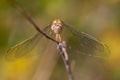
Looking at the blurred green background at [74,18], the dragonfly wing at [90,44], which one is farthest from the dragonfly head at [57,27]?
the blurred green background at [74,18]

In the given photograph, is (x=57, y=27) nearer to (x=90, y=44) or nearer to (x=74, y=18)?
(x=90, y=44)

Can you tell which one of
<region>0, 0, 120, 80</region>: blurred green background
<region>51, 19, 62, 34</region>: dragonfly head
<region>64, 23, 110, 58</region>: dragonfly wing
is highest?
<region>0, 0, 120, 80</region>: blurred green background

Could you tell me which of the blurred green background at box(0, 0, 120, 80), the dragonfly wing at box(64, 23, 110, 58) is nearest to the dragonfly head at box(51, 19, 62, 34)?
the dragonfly wing at box(64, 23, 110, 58)

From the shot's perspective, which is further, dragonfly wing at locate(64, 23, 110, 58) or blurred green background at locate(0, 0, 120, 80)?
blurred green background at locate(0, 0, 120, 80)

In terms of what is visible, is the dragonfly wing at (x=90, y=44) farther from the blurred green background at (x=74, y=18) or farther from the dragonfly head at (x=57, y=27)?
the blurred green background at (x=74, y=18)

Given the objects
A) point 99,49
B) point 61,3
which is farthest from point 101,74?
point 99,49

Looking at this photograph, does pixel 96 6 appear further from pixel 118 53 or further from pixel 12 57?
pixel 12 57

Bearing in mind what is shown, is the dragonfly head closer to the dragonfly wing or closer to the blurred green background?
the dragonfly wing

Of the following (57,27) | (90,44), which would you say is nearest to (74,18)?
(90,44)
